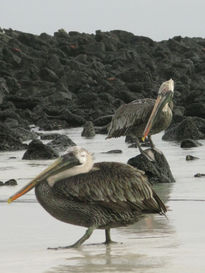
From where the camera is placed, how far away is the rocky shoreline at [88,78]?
22.9 meters

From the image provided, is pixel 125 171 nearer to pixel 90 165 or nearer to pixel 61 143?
pixel 90 165

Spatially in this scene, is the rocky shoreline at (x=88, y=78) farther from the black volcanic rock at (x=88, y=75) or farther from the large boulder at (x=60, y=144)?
the large boulder at (x=60, y=144)

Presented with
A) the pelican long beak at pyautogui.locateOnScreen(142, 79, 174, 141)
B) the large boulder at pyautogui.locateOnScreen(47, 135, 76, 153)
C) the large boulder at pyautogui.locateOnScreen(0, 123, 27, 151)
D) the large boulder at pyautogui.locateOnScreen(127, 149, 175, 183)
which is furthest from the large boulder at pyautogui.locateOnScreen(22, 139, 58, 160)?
the large boulder at pyautogui.locateOnScreen(127, 149, 175, 183)

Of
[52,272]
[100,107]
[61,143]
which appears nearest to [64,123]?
[100,107]

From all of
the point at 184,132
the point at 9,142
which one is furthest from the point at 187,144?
the point at 9,142

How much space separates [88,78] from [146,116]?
21.8 metres

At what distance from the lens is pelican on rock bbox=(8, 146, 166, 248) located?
617 centimetres

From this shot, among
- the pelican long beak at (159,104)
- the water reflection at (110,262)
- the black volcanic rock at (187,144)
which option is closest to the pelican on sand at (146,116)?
the pelican long beak at (159,104)

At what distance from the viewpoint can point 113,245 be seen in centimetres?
621

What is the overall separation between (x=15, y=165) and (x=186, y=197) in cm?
441

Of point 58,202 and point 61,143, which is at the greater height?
point 58,202

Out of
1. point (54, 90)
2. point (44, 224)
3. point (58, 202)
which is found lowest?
point (54, 90)

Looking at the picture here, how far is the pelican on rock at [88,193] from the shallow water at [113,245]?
204mm

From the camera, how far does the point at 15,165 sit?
13039mm
